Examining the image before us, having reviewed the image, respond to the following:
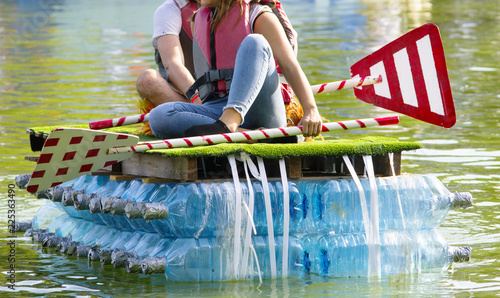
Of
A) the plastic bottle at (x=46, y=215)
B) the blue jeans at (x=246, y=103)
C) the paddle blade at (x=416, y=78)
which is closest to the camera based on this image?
the blue jeans at (x=246, y=103)

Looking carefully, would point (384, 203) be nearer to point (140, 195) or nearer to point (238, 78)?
point (238, 78)

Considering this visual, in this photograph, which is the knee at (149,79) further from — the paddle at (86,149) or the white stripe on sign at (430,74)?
the white stripe on sign at (430,74)

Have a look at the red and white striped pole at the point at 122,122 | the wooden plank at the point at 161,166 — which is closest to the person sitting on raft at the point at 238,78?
the wooden plank at the point at 161,166

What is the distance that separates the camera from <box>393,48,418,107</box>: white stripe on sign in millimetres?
5496

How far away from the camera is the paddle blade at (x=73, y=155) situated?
4551 millimetres

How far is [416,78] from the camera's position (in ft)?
17.9

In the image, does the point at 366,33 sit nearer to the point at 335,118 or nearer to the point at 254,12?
the point at 335,118

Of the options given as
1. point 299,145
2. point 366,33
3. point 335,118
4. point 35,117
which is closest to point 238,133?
point 299,145

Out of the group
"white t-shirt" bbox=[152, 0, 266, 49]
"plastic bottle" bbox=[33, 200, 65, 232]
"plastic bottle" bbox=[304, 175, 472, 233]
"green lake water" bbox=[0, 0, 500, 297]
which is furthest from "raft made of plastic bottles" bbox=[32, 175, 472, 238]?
"white t-shirt" bbox=[152, 0, 266, 49]

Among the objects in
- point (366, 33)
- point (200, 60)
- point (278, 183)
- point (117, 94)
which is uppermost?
point (366, 33)

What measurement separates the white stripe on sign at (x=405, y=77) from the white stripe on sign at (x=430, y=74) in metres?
0.12

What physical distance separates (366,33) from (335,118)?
12.9 m

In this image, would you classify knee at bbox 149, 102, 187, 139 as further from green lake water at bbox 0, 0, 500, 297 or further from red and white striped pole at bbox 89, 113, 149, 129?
green lake water at bbox 0, 0, 500, 297

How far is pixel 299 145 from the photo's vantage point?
464 cm
